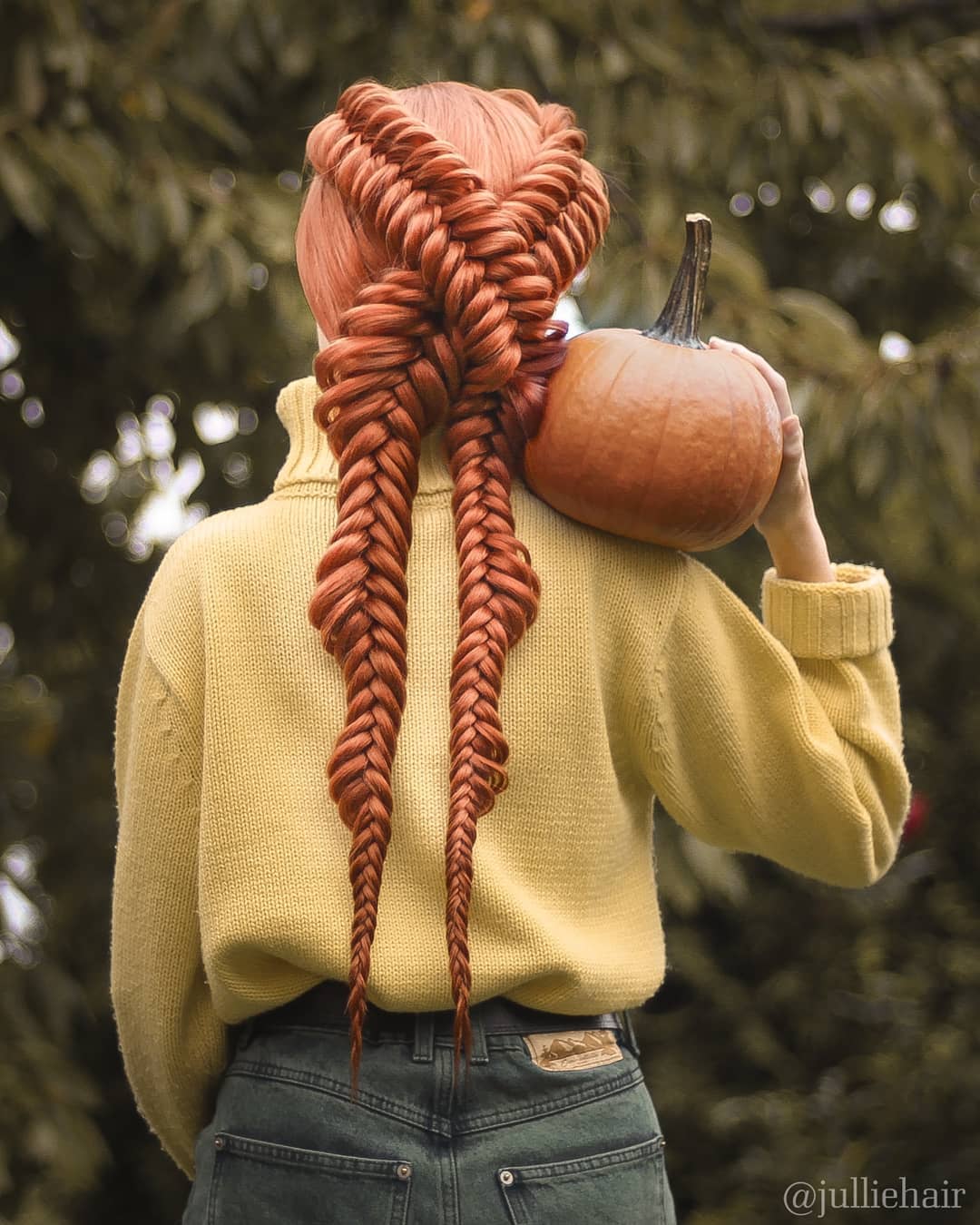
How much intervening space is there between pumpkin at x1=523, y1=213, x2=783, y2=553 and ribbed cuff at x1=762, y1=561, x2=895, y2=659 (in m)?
0.18

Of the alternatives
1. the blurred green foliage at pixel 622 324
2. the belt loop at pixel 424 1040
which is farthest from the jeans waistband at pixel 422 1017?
the blurred green foliage at pixel 622 324

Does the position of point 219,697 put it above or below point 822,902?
above

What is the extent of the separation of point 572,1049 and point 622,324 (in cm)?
163

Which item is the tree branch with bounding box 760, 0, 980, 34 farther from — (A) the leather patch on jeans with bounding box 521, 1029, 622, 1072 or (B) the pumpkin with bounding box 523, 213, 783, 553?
(A) the leather patch on jeans with bounding box 521, 1029, 622, 1072

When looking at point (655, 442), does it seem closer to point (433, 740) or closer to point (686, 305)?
point (686, 305)

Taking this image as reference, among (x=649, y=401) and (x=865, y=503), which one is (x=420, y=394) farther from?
(x=865, y=503)

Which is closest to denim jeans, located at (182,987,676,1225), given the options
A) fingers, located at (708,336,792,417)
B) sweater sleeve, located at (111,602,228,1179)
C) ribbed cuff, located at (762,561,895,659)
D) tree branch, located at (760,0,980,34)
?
sweater sleeve, located at (111,602,228,1179)

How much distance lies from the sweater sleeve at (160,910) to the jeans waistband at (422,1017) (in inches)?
4.5

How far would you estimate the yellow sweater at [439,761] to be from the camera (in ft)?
4.86

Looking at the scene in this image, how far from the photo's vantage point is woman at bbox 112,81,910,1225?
56.9 inches

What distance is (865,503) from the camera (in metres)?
3.21

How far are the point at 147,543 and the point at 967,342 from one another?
1.97 meters

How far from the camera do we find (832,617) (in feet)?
5.41

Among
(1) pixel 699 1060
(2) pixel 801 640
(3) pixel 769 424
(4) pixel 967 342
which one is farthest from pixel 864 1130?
(3) pixel 769 424
